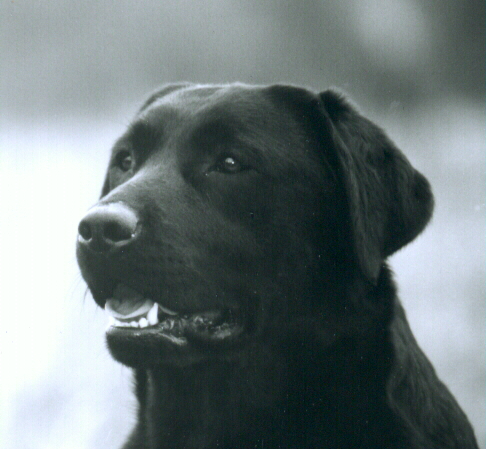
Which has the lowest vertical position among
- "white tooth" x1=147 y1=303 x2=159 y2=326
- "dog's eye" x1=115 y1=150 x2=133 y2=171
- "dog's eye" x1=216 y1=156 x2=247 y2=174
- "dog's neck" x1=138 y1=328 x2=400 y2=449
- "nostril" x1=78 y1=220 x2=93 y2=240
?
"dog's neck" x1=138 y1=328 x2=400 y2=449

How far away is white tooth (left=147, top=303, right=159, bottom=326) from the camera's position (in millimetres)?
2230

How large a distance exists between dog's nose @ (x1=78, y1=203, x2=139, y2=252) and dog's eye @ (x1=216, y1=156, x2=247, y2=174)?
511mm

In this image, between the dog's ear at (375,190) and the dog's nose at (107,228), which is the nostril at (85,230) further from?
the dog's ear at (375,190)

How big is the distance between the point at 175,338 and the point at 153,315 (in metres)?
0.12

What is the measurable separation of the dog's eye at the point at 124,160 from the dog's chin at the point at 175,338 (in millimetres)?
904

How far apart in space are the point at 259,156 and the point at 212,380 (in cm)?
96

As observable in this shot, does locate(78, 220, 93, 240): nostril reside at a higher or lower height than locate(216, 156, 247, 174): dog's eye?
lower

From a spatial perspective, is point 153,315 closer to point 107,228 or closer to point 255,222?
point 107,228

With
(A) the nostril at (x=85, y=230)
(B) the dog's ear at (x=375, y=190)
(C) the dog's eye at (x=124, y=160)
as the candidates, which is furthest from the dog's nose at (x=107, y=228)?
(B) the dog's ear at (x=375, y=190)

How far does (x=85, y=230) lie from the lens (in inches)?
81.3

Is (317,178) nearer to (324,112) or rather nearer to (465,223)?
(324,112)

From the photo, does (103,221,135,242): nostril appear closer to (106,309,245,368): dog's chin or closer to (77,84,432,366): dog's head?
(77,84,432,366): dog's head

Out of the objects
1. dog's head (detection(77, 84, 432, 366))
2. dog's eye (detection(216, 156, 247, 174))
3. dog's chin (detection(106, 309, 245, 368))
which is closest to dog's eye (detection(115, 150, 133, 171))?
dog's head (detection(77, 84, 432, 366))

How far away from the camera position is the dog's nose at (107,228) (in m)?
2.03
